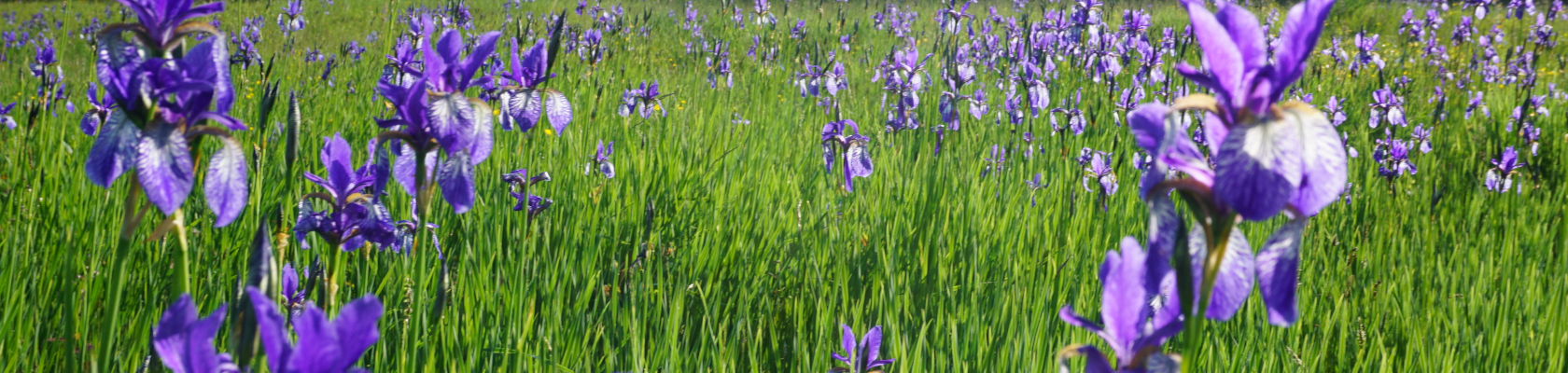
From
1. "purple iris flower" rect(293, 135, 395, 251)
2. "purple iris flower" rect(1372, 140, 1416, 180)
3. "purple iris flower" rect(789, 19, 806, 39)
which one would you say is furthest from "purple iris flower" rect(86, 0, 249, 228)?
"purple iris flower" rect(789, 19, 806, 39)

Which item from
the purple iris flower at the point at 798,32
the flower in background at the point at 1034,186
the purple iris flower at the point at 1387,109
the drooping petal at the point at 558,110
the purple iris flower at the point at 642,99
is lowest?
the flower in background at the point at 1034,186

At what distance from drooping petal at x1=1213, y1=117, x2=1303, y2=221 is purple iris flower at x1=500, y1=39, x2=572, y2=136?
1285 mm

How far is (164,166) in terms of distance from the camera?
2.29 ft

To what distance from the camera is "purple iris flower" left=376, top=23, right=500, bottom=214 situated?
103cm

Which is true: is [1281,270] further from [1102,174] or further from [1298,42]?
[1102,174]

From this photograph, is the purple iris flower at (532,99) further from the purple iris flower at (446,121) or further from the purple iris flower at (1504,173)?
the purple iris flower at (1504,173)

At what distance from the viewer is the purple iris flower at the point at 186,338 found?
23.7 inches

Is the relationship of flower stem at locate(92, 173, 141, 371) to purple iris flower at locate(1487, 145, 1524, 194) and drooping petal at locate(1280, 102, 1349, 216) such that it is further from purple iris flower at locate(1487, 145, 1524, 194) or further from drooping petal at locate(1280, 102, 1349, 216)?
purple iris flower at locate(1487, 145, 1524, 194)

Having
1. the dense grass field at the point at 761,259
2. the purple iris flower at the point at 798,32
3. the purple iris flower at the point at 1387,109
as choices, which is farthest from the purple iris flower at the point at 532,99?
the purple iris flower at the point at 798,32

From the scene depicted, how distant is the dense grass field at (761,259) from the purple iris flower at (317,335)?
0.42ft

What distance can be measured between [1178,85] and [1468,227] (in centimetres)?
181

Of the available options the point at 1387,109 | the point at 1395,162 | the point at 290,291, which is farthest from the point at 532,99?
the point at 1387,109

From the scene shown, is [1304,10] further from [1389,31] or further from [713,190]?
[1389,31]

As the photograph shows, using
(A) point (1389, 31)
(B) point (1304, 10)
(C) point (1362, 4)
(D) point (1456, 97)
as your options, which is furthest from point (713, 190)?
(C) point (1362, 4)
